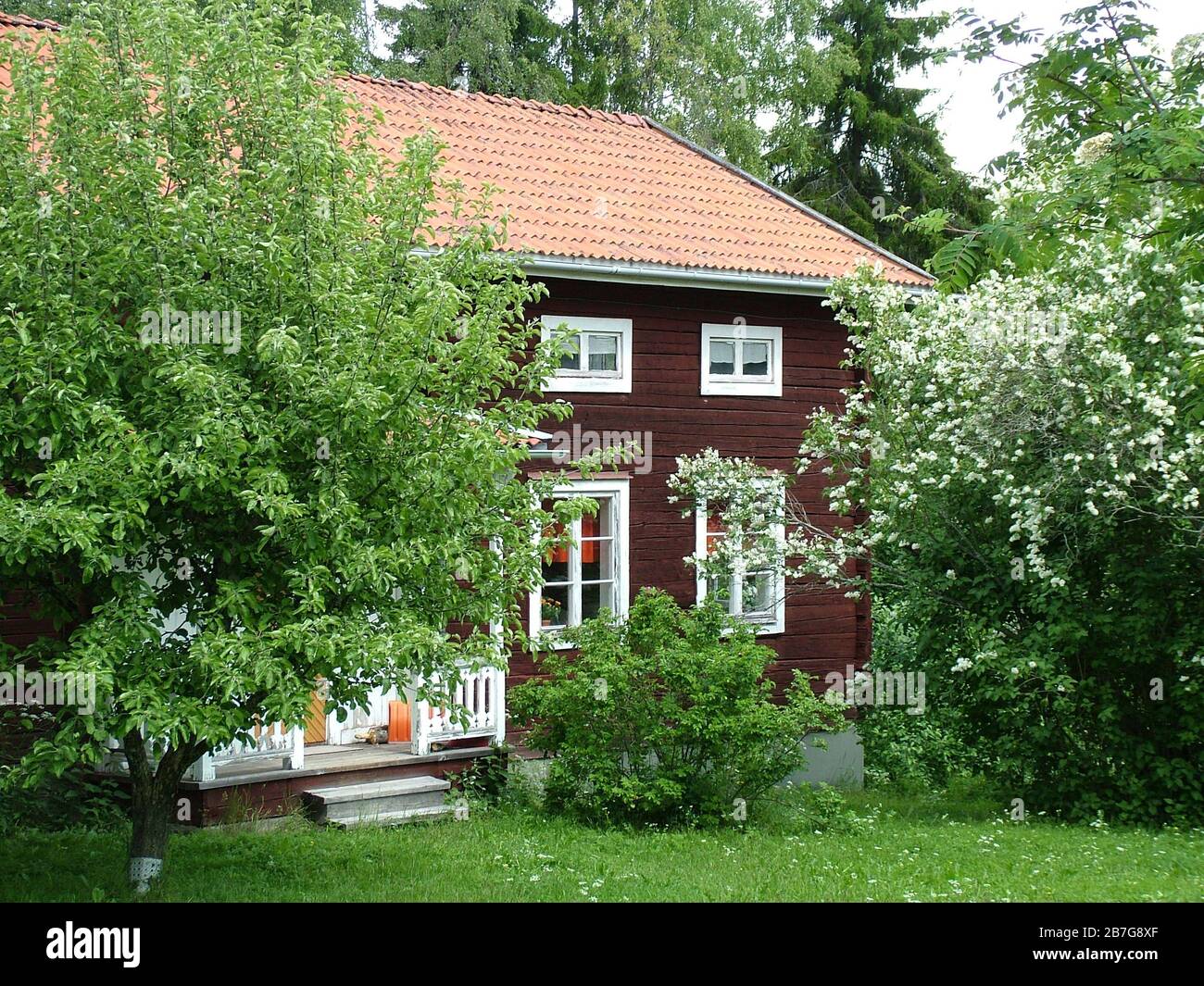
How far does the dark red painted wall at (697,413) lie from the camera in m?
13.6

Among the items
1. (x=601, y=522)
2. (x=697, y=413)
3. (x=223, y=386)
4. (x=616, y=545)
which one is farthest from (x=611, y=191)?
(x=223, y=386)

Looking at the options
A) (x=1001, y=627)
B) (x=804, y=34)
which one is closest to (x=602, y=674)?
(x=1001, y=627)

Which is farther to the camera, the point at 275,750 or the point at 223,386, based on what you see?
the point at 275,750

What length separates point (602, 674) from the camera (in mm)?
10844

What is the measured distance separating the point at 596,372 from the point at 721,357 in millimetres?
1793

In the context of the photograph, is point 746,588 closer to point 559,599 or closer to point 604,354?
point 559,599

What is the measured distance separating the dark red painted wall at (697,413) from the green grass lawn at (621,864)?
3011 millimetres

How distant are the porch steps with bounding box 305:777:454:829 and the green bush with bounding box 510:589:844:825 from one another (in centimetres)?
101

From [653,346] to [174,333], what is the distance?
307 inches

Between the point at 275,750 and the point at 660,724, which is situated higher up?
the point at 660,724

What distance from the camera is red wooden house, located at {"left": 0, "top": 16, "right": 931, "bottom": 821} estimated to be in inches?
510

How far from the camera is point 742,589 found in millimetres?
14742

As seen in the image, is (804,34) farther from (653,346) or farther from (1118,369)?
(1118,369)

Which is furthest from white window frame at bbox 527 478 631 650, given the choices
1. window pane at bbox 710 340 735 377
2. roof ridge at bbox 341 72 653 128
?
roof ridge at bbox 341 72 653 128
